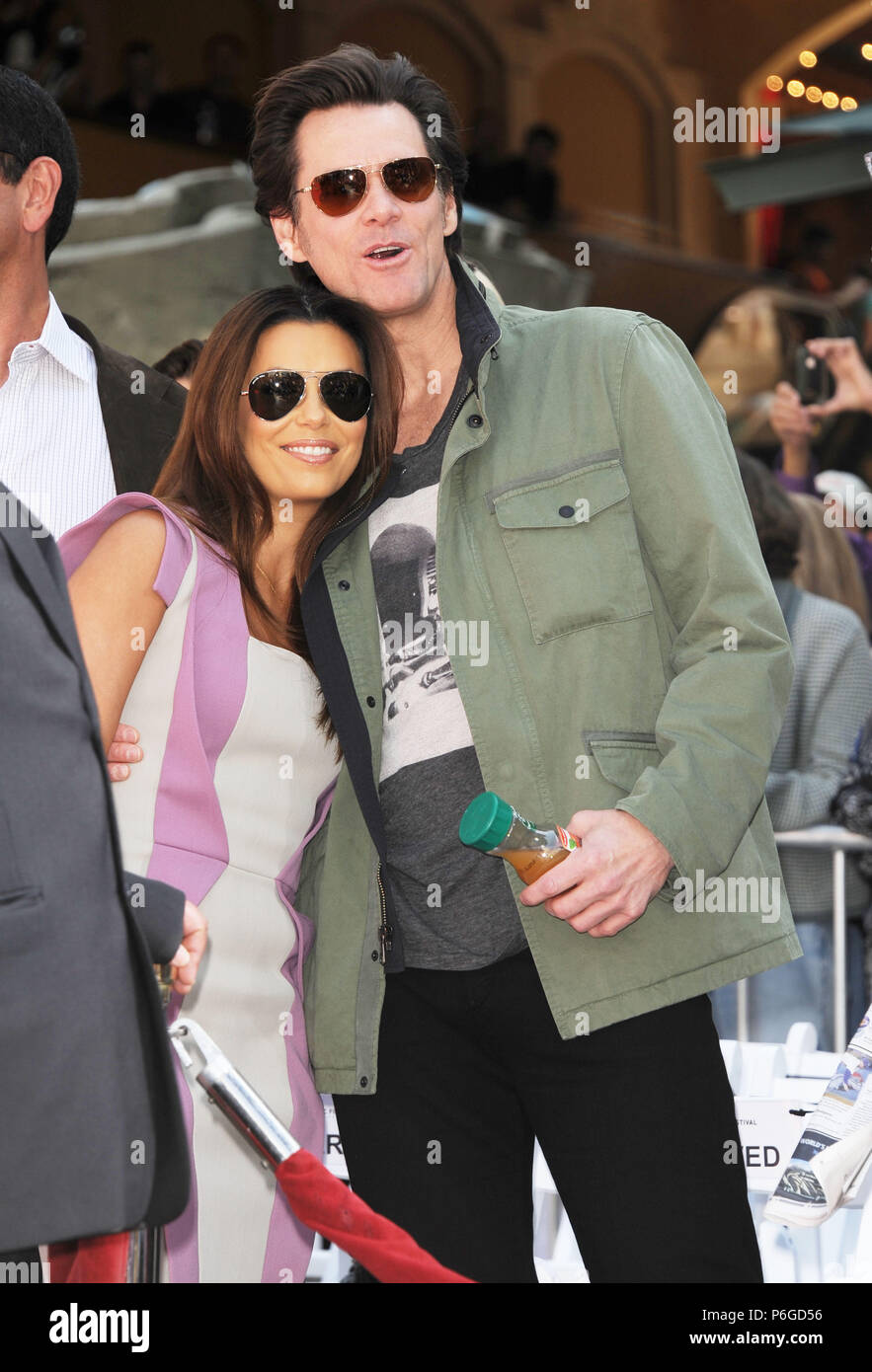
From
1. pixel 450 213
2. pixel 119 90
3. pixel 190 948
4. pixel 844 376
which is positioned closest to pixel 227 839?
pixel 190 948

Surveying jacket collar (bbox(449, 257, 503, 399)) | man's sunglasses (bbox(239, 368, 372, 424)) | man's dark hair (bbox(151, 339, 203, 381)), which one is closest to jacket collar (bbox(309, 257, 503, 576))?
jacket collar (bbox(449, 257, 503, 399))

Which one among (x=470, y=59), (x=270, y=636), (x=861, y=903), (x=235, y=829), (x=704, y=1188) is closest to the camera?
(x=704, y=1188)

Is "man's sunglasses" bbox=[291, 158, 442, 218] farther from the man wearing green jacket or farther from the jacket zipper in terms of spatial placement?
the jacket zipper

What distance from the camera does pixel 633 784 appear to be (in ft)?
6.91

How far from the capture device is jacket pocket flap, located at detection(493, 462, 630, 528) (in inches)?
85.5

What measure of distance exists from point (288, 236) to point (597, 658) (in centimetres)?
87

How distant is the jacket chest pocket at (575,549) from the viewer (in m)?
2.14

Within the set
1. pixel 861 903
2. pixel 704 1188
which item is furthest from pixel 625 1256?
pixel 861 903

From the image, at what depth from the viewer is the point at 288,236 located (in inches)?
96.7

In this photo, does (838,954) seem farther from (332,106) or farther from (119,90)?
(119,90)

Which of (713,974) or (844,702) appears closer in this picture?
(713,974)

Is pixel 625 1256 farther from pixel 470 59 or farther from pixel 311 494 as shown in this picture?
pixel 470 59

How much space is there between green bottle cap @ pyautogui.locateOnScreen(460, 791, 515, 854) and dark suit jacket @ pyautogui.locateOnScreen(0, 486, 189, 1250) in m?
0.43

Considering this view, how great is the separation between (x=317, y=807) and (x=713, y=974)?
0.64 m
